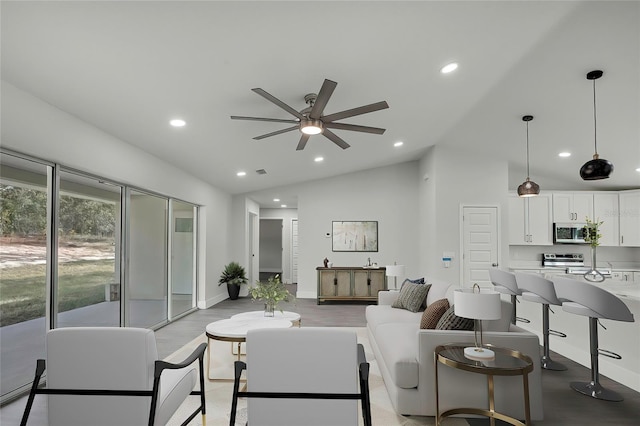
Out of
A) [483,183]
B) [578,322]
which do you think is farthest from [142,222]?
[483,183]

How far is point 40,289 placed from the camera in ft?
11.4

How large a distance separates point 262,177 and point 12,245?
16.2ft

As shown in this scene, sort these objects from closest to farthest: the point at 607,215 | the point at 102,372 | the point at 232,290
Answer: the point at 102,372 → the point at 607,215 → the point at 232,290

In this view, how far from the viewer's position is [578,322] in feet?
13.6

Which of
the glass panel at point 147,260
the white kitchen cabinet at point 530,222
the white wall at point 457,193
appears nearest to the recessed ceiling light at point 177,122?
the glass panel at point 147,260

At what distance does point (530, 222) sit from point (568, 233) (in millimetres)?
727

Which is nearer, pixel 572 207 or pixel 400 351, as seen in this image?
pixel 400 351

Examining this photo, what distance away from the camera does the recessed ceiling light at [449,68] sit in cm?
395

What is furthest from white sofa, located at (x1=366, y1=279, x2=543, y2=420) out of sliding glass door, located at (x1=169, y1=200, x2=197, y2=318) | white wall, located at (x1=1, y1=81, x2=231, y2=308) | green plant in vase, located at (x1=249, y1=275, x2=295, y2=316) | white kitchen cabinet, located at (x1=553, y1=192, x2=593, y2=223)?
white kitchen cabinet, located at (x1=553, y1=192, x2=593, y2=223)

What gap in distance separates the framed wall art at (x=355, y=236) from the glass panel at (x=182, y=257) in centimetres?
319

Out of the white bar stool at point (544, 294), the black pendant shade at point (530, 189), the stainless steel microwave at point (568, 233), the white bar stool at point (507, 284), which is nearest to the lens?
the white bar stool at point (544, 294)

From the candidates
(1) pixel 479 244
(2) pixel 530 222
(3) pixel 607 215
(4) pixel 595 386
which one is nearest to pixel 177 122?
(4) pixel 595 386

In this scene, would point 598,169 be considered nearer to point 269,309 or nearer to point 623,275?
point 269,309

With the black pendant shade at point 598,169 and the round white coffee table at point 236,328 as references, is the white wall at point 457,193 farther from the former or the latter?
the round white coffee table at point 236,328
